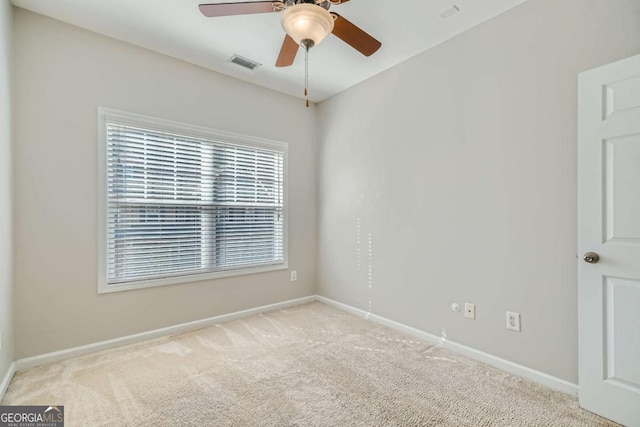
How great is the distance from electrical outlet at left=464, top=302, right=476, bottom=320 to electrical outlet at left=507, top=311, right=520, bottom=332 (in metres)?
0.26

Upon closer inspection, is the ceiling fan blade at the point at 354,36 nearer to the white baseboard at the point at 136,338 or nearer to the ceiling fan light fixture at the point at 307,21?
the ceiling fan light fixture at the point at 307,21

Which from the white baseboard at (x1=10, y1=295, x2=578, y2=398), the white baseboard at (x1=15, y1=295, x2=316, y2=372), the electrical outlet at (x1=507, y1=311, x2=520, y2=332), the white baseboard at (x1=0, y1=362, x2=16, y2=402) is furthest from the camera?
the white baseboard at (x1=15, y1=295, x2=316, y2=372)

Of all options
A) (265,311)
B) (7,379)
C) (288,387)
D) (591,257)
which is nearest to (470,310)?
(591,257)

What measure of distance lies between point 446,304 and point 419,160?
136 cm

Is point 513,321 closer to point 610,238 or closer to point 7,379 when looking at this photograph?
point 610,238

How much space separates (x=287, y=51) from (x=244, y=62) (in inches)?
45.3

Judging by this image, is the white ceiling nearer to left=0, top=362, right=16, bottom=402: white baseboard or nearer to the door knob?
the door knob

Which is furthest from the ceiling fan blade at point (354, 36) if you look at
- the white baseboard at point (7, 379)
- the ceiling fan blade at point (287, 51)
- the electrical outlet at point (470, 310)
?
the white baseboard at point (7, 379)

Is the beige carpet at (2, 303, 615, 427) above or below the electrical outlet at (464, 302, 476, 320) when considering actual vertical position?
below

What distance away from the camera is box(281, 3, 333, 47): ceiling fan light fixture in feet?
5.29

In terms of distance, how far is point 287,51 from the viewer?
2.15m

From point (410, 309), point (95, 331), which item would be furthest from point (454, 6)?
point (95, 331)

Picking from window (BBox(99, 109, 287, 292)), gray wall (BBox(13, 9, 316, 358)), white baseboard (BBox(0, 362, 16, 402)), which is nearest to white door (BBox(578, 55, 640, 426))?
window (BBox(99, 109, 287, 292))

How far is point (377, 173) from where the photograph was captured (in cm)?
334
